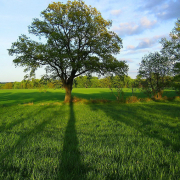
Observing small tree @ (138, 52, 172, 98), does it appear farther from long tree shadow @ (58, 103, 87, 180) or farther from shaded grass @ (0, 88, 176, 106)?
long tree shadow @ (58, 103, 87, 180)

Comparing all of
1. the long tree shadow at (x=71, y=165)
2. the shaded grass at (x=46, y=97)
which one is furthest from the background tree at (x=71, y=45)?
the long tree shadow at (x=71, y=165)

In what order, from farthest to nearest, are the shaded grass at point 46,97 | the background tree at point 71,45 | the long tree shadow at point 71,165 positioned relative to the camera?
the shaded grass at point 46,97, the background tree at point 71,45, the long tree shadow at point 71,165

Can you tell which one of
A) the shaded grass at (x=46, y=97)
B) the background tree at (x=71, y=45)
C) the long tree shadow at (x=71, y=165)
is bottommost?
the shaded grass at (x=46, y=97)

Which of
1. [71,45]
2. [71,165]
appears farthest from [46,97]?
[71,165]

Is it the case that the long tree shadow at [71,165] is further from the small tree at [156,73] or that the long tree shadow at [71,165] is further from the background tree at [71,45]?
the small tree at [156,73]

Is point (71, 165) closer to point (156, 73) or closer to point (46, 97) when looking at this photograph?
point (156, 73)

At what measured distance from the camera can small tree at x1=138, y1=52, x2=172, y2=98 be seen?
25531 millimetres

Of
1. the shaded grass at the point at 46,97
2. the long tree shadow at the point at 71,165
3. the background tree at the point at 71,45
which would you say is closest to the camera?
the long tree shadow at the point at 71,165

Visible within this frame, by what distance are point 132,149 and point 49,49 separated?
17297 mm

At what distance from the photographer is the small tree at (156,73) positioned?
2553 centimetres

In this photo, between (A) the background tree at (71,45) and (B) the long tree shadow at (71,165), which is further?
(A) the background tree at (71,45)

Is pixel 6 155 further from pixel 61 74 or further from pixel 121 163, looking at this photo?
pixel 61 74

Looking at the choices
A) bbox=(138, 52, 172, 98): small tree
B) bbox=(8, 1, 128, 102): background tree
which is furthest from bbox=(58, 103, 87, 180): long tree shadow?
bbox=(138, 52, 172, 98): small tree

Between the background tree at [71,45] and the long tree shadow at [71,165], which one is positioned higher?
the background tree at [71,45]
